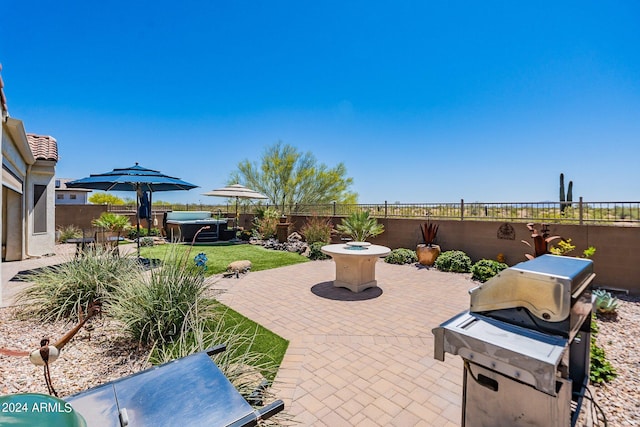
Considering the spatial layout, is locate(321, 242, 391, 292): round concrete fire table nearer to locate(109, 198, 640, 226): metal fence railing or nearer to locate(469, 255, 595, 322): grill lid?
locate(469, 255, 595, 322): grill lid

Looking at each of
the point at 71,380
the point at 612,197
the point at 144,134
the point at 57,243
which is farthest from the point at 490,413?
the point at 144,134

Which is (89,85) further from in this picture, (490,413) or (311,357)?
(490,413)

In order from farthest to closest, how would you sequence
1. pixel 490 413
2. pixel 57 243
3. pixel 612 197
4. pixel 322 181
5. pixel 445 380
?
pixel 322 181
pixel 57 243
pixel 612 197
pixel 445 380
pixel 490 413

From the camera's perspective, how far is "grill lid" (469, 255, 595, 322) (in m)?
1.43

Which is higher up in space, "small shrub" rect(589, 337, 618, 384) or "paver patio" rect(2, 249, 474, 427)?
"small shrub" rect(589, 337, 618, 384)

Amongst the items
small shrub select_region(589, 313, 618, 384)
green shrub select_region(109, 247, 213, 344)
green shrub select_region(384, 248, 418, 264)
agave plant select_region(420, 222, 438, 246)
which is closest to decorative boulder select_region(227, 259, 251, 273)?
green shrub select_region(109, 247, 213, 344)

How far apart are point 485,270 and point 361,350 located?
4.95m

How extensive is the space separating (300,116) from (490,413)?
56.6 feet

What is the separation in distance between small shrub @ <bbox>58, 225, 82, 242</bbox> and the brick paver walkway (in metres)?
10.2

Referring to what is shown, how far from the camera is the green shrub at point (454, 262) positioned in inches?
303

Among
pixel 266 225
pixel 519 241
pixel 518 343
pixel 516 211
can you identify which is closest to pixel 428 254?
pixel 519 241

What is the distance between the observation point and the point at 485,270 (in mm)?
6863

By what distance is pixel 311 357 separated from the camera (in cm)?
327

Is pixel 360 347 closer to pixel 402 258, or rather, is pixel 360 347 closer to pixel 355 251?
pixel 355 251
